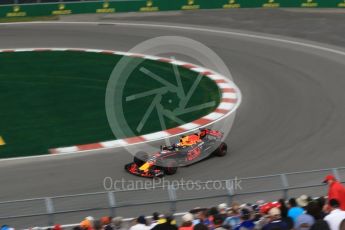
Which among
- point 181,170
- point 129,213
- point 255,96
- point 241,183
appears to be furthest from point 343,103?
point 129,213

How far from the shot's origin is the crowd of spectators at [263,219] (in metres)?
9.37

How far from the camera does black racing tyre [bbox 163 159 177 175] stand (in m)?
15.2

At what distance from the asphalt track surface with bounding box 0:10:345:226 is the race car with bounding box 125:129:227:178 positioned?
0.23m

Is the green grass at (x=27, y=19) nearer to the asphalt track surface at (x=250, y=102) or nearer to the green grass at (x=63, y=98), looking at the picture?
the asphalt track surface at (x=250, y=102)

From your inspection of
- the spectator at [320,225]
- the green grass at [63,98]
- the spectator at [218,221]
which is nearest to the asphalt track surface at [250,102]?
the green grass at [63,98]

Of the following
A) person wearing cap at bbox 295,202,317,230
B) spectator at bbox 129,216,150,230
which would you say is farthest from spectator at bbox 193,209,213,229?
person wearing cap at bbox 295,202,317,230

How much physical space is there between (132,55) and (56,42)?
183 inches

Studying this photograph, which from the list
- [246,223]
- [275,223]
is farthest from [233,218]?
[275,223]

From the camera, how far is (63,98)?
22.5 m

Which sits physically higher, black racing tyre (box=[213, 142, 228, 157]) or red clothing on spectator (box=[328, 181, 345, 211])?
red clothing on spectator (box=[328, 181, 345, 211])

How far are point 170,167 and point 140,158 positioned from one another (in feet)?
2.54

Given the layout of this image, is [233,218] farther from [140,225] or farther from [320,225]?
[320,225]

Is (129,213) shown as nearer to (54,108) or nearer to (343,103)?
(54,108)

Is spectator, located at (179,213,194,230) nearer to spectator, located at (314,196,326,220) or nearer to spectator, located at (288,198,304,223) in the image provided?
spectator, located at (288,198,304,223)
